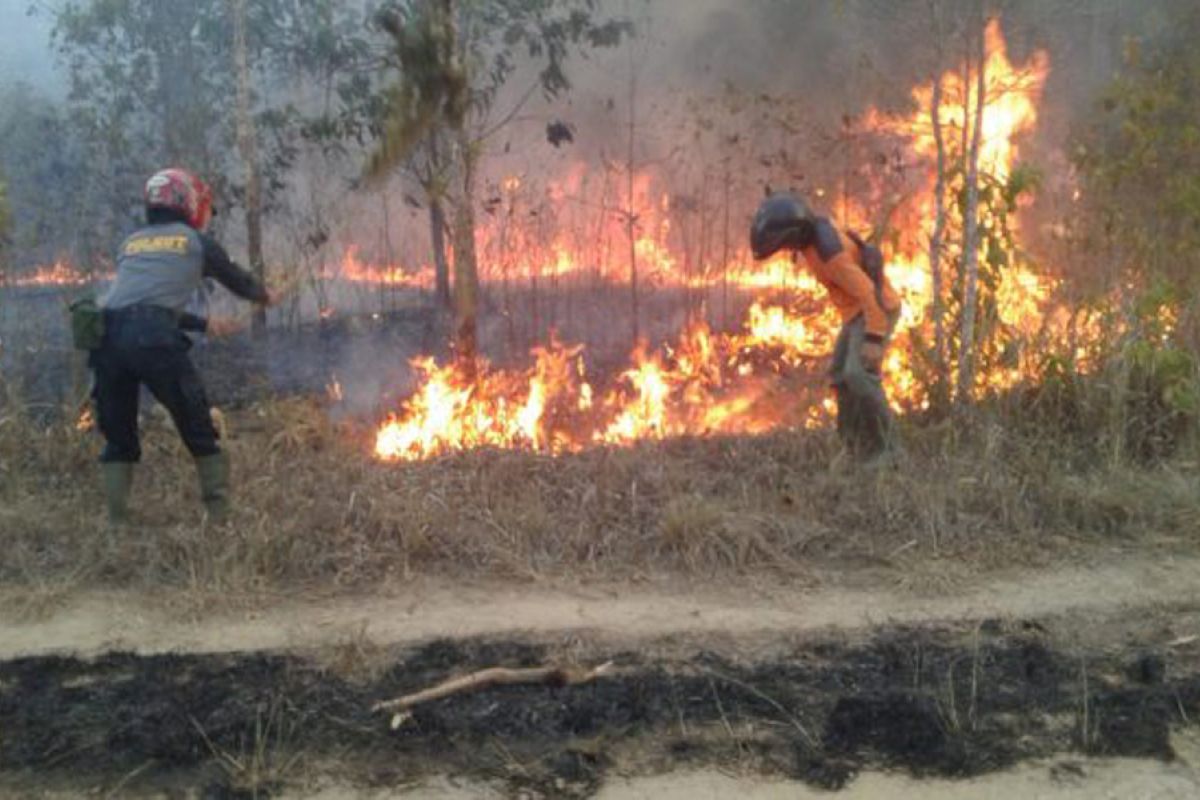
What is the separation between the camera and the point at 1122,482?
6285mm

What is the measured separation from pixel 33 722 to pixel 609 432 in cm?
422

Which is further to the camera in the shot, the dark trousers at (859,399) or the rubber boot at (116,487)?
the dark trousers at (859,399)

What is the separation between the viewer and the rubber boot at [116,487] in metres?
5.85

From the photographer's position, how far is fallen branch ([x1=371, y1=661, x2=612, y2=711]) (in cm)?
421

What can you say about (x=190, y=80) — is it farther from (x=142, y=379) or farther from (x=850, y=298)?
(x=850, y=298)

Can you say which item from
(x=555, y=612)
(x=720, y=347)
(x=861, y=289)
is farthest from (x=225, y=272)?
(x=720, y=347)

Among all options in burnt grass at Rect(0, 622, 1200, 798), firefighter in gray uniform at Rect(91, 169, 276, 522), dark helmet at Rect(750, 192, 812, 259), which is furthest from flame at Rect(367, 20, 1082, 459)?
burnt grass at Rect(0, 622, 1200, 798)

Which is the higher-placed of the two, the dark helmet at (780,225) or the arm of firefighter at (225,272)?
Answer: the dark helmet at (780,225)

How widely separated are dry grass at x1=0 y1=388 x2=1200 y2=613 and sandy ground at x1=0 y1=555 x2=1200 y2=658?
0.17 metres

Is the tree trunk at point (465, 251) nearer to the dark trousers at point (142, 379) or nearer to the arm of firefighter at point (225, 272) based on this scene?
the arm of firefighter at point (225, 272)

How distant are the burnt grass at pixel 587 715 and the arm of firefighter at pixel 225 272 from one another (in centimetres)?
210

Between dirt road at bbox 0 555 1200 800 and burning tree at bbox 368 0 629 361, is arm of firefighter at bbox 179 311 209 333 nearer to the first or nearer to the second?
dirt road at bbox 0 555 1200 800

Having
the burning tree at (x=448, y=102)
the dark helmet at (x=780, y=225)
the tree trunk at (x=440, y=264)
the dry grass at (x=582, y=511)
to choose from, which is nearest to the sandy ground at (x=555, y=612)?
the dry grass at (x=582, y=511)

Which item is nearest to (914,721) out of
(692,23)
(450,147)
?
(450,147)
